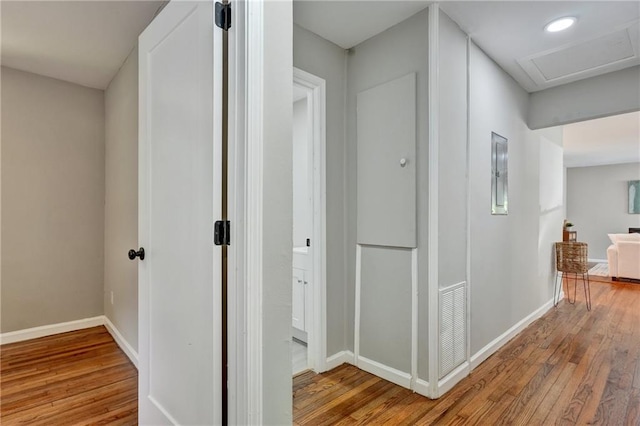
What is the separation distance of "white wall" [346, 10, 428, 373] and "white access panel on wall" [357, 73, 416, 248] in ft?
0.17

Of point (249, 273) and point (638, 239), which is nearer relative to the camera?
point (249, 273)

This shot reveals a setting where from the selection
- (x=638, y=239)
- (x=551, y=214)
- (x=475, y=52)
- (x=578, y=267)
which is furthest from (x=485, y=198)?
(x=638, y=239)

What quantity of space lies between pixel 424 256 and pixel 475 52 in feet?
5.48

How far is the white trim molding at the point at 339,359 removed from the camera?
2.45 metres

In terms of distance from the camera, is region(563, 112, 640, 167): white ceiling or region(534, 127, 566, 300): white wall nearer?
region(534, 127, 566, 300): white wall

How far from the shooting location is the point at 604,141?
576 cm

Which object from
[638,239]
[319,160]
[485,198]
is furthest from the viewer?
[638,239]

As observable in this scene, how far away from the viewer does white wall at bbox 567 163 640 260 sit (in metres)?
8.05

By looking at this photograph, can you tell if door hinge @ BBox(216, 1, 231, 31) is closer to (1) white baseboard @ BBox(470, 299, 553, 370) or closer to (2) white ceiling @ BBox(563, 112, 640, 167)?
(1) white baseboard @ BBox(470, 299, 553, 370)

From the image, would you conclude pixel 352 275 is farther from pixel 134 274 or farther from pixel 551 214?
pixel 551 214

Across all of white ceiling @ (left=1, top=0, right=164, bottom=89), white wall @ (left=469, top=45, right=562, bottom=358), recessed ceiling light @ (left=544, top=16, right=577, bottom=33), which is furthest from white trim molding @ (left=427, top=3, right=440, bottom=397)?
white ceiling @ (left=1, top=0, right=164, bottom=89)

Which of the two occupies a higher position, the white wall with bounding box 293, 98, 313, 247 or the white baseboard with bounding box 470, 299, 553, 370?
the white wall with bounding box 293, 98, 313, 247

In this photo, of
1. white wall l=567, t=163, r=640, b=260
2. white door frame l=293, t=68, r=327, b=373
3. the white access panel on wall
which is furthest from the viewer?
white wall l=567, t=163, r=640, b=260

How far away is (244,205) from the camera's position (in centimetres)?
107
